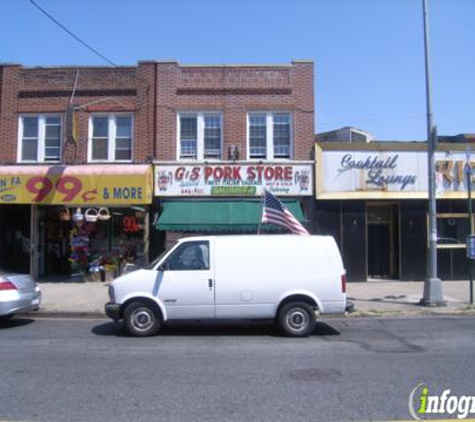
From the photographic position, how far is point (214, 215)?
17.7m

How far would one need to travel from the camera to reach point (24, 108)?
62.0ft

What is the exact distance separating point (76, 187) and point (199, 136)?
4591mm

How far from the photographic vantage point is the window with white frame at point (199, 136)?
61.5 ft

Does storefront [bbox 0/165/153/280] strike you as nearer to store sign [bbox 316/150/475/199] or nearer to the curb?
the curb

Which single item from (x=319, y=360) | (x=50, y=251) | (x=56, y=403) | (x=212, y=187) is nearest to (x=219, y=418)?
(x=56, y=403)

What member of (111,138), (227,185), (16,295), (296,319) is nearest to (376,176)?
(227,185)

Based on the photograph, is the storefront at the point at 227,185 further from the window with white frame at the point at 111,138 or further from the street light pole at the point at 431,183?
the street light pole at the point at 431,183

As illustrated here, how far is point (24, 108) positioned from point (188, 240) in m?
11.9

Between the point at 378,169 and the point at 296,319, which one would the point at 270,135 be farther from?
the point at 296,319

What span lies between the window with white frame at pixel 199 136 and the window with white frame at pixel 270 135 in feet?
3.88

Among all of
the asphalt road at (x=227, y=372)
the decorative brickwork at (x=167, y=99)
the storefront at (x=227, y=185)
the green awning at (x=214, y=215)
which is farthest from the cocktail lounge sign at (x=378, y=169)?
the asphalt road at (x=227, y=372)

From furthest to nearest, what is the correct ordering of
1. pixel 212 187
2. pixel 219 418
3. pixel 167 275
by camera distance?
pixel 212 187
pixel 167 275
pixel 219 418

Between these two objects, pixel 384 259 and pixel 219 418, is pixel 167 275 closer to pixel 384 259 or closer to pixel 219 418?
pixel 219 418

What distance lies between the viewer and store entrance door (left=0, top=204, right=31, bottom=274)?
19.3 meters
